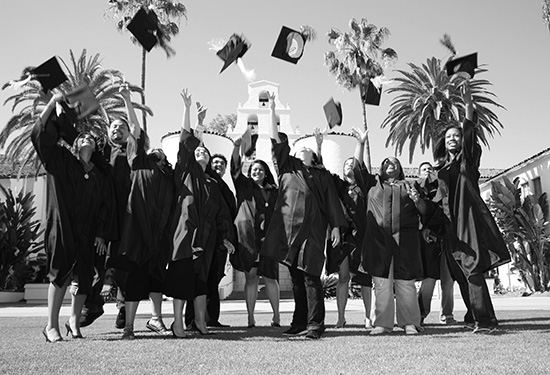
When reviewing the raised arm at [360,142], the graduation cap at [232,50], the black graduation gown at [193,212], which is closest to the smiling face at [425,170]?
the raised arm at [360,142]

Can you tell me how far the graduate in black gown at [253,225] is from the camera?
655 centimetres

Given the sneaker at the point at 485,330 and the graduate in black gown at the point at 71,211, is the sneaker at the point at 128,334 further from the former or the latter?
the sneaker at the point at 485,330

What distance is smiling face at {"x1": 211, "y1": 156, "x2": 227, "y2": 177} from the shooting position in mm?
6809

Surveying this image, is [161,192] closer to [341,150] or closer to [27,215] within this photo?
[27,215]

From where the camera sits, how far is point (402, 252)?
549 centimetres

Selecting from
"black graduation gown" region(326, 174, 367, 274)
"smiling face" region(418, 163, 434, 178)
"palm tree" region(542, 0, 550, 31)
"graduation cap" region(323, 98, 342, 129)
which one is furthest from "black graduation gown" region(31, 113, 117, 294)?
"palm tree" region(542, 0, 550, 31)

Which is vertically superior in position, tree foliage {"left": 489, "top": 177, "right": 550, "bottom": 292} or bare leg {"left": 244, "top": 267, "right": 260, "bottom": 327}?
tree foliage {"left": 489, "top": 177, "right": 550, "bottom": 292}

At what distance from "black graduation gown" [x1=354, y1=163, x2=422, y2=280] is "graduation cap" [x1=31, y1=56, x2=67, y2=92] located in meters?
4.17

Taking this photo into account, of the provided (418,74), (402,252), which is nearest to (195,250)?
(402,252)

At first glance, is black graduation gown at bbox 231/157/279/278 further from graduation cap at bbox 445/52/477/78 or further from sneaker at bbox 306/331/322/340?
graduation cap at bbox 445/52/477/78

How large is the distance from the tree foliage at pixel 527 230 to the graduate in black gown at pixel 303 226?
50.5 feet

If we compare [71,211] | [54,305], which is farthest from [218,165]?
[54,305]

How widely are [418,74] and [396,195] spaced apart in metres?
22.9

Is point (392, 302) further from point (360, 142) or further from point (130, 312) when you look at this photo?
point (130, 312)
